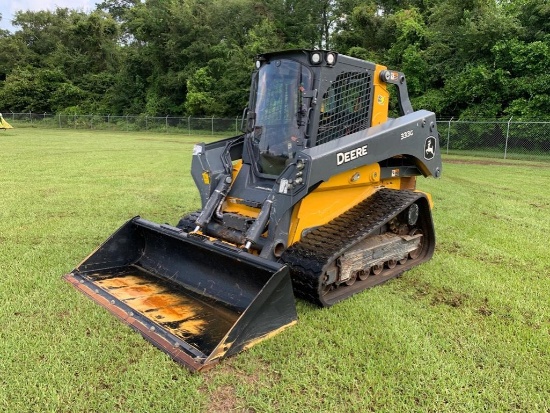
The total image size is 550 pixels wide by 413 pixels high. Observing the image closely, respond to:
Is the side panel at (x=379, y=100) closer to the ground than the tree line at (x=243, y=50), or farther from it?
closer to the ground

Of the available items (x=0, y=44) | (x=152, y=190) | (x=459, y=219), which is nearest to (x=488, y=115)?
(x=459, y=219)

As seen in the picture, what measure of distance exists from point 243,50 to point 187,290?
3280 centimetres

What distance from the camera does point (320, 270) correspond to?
3.57m

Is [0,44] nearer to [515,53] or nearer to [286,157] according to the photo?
[515,53]

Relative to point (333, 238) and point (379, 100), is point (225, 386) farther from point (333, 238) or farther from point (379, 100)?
point (379, 100)

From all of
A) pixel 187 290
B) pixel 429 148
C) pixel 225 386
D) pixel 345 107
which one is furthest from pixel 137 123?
pixel 225 386

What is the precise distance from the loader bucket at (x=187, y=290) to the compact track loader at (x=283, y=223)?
11mm

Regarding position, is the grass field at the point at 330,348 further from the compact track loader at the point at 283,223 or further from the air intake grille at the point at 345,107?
the air intake grille at the point at 345,107

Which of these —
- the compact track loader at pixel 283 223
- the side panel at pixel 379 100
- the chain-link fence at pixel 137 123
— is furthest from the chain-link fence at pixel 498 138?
the compact track loader at pixel 283 223

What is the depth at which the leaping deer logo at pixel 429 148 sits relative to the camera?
5.14 meters

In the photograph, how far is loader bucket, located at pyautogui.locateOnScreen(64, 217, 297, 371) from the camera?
3076 millimetres

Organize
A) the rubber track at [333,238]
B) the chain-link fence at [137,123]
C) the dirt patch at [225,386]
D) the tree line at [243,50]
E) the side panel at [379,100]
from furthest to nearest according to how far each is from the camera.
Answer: the chain-link fence at [137,123] → the tree line at [243,50] → the side panel at [379,100] → the rubber track at [333,238] → the dirt patch at [225,386]

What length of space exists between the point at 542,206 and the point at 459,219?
228 centimetres

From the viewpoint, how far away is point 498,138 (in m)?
19.0
